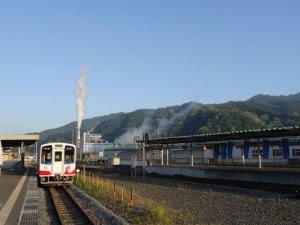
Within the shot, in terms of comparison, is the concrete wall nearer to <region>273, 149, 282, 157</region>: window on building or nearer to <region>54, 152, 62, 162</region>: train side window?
<region>54, 152, 62, 162</region>: train side window

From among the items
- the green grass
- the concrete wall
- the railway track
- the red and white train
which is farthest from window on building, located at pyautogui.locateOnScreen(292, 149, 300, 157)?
the railway track

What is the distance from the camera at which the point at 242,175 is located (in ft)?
81.4

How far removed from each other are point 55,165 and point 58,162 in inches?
11.1

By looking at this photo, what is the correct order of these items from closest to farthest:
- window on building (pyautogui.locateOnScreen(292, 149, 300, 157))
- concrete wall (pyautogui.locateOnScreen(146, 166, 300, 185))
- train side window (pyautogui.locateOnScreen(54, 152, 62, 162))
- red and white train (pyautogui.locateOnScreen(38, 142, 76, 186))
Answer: concrete wall (pyautogui.locateOnScreen(146, 166, 300, 185)) → red and white train (pyautogui.locateOnScreen(38, 142, 76, 186)) → train side window (pyautogui.locateOnScreen(54, 152, 62, 162)) → window on building (pyautogui.locateOnScreen(292, 149, 300, 157))

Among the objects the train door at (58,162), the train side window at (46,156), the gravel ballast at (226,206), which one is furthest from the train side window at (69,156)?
the gravel ballast at (226,206)

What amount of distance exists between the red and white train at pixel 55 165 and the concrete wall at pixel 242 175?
10600 millimetres

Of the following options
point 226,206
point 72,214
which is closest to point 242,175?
point 226,206

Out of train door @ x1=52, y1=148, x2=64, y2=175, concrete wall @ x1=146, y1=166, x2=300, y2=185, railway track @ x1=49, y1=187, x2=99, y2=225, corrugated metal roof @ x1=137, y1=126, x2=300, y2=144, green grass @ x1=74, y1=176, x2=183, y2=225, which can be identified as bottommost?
railway track @ x1=49, y1=187, x2=99, y2=225

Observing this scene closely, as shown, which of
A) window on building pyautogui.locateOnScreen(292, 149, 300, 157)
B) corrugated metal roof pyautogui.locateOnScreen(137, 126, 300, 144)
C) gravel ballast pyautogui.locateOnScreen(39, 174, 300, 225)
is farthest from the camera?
window on building pyautogui.locateOnScreen(292, 149, 300, 157)

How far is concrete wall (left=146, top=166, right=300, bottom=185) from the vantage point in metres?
21.2

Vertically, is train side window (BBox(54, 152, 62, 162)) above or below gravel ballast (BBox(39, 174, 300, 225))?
above

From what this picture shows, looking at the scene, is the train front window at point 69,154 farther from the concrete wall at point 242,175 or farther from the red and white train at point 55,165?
the concrete wall at point 242,175

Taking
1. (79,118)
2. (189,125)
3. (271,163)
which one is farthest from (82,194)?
(189,125)

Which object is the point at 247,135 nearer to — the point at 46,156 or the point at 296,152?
the point at 46,156
